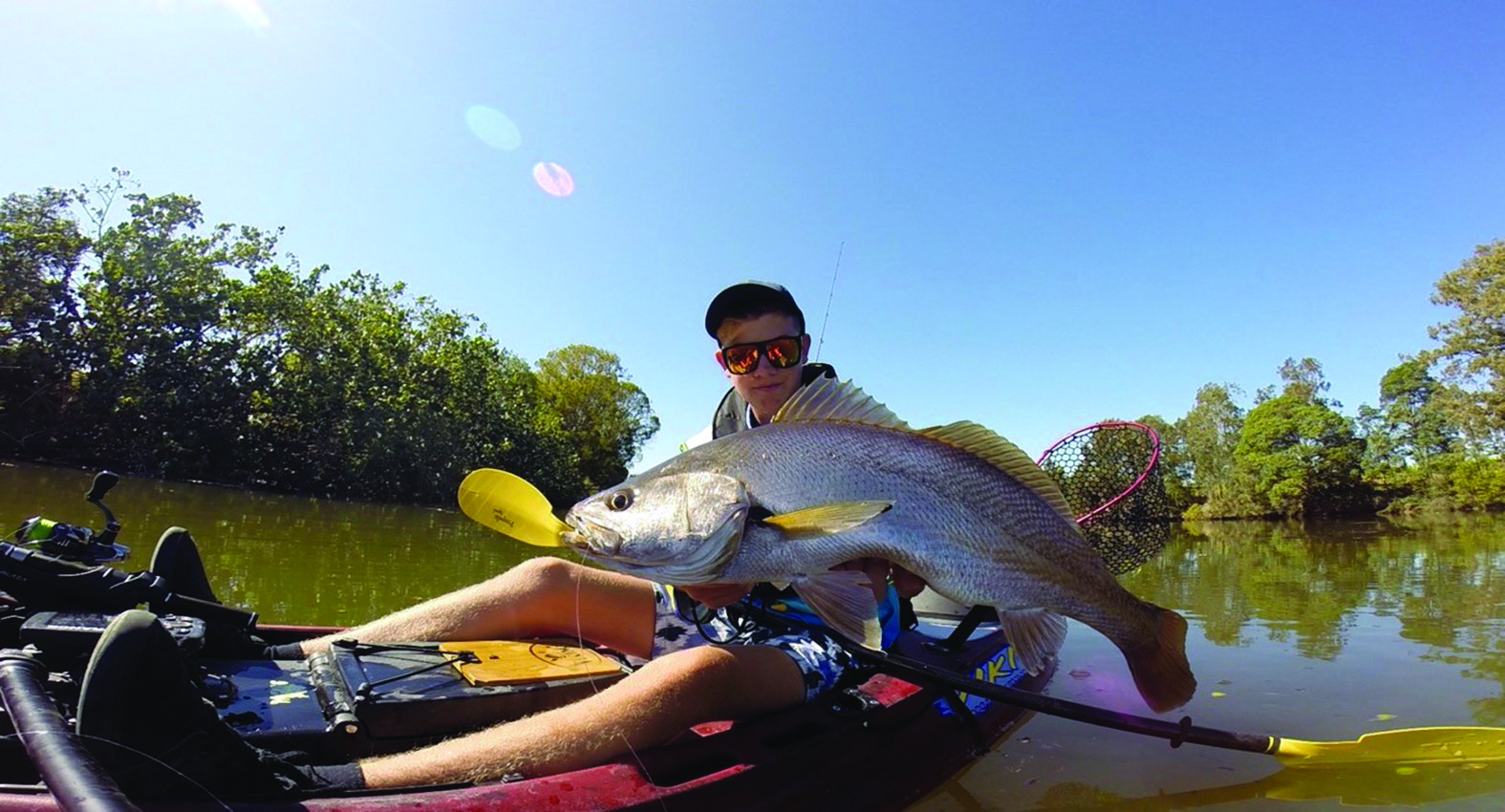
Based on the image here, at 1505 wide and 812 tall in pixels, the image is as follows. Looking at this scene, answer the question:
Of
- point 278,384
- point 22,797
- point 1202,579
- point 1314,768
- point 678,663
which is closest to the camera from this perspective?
point 22,797

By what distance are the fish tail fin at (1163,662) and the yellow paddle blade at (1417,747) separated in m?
2.16

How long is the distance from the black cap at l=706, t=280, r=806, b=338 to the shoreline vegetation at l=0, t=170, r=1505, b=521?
85.1 ft

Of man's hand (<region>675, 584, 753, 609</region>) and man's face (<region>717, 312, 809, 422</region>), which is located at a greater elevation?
man's face (<region>717, 312, 809, 422</region>)

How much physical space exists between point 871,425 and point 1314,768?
11.9ft

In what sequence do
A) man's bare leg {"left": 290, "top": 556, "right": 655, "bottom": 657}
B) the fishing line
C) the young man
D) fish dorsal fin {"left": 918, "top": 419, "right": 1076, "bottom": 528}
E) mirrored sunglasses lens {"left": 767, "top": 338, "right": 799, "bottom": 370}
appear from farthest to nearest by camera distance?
1. man's bare leg {"left": 290, "top": 556, "right": 655, "bottom": 657}
2. mirrored sunglasses lens {"left": 767, "top": 338, "right": 799, "bottom": 370}
3. the fishing line
4. fish dorsal fin {"left": 918, "top": 419, "right": 1076, "bottom": 528}
5. the young man

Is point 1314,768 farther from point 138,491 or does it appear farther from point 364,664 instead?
point 138,491

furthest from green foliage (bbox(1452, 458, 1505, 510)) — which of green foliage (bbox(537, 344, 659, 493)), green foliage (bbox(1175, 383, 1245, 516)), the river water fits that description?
green foliage (bbox(537, 344, 659, 493))

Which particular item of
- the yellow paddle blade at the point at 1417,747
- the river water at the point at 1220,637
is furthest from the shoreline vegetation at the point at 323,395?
the yellow paddle blade at the point at 1417,747

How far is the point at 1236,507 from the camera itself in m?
41.2

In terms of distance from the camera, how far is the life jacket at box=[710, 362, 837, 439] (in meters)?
4.01

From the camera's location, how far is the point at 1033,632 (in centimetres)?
234

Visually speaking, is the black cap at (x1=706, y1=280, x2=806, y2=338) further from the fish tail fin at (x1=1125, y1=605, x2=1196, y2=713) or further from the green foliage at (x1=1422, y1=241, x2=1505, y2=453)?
the green foliage at (x1=1422, y1=241, x2=1505, y2=453)

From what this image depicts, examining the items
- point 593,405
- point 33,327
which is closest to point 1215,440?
point 593,405

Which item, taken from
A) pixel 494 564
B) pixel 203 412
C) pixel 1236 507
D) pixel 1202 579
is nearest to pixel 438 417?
pixel 203 412
